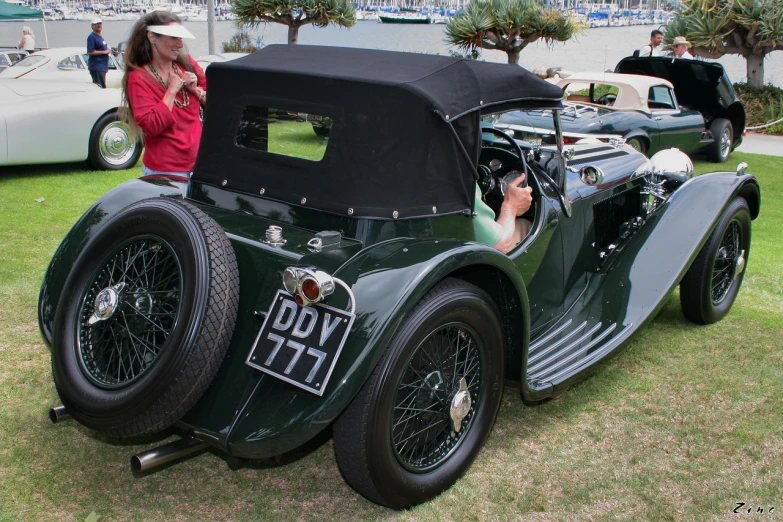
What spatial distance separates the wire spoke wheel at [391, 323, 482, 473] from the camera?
2.85 m

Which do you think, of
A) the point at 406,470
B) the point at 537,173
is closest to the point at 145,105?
the point at 537,173

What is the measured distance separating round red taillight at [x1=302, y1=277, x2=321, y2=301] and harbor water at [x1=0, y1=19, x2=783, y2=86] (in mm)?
25072

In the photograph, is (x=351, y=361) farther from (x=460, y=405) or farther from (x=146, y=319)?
(x=146, y=319)

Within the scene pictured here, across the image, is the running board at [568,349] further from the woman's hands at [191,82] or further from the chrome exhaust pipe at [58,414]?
the woman's hands at [191,82]

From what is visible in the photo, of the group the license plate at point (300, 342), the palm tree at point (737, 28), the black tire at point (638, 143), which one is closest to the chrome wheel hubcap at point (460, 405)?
the license plate at point (300, 342)

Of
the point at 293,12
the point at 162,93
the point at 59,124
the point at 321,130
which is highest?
the point at 293,12

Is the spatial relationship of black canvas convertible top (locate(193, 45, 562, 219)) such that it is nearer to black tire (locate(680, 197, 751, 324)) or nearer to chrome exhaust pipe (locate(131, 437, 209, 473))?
chrome exhaust pipe (locate(131, 437, 209, 473))

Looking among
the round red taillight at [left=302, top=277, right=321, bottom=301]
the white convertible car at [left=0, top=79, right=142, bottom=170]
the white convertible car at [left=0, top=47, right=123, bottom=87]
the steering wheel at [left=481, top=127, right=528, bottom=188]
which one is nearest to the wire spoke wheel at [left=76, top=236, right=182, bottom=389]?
the round red taillight at [left=302, top=277, right=321, bottom=301]

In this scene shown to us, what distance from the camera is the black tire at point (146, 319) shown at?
2.54 meters

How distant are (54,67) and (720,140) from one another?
10.1 meters

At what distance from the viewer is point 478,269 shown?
3117 millimetres

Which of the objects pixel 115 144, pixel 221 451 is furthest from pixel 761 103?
pixel 221 451

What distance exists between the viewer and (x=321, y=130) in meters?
3.15

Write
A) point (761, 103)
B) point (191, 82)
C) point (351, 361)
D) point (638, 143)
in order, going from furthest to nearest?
1. point (761, 103)
2. point (638, 143)
3. point (191, 82)
4. point (351, 361)
